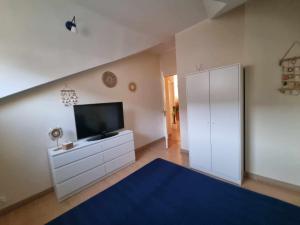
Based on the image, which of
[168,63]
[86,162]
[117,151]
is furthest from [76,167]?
[168,63]

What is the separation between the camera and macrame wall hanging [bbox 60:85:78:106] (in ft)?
7.92

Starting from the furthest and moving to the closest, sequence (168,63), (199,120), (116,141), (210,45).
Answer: (168,63) → (116,141) → (210,45) → (199,120)

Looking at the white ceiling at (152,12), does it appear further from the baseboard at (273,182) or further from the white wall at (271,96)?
the baseboard at (273,182)

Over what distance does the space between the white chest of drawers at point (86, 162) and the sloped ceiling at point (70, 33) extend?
111 cm

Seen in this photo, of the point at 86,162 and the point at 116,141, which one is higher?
the point at 116,141

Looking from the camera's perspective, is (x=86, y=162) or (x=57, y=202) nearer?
(x=57, y=202)

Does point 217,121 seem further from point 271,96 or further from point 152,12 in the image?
point 152,12

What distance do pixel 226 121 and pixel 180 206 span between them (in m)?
1.38

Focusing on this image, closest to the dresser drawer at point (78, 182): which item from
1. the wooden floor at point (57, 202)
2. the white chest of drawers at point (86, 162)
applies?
the white chest of drawers at point (86, 162)

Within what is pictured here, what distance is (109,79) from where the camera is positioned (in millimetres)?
3121

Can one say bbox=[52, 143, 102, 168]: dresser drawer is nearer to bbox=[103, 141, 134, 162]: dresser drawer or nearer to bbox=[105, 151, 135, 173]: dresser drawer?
bbox=[103, 141, 134, 162]: dresser drawer

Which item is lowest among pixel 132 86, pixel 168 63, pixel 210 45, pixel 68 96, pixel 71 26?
pixel 68 96

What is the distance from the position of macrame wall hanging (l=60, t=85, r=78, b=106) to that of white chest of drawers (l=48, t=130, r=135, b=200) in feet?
2.38

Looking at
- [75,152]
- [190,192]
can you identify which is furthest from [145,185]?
[75,152]
